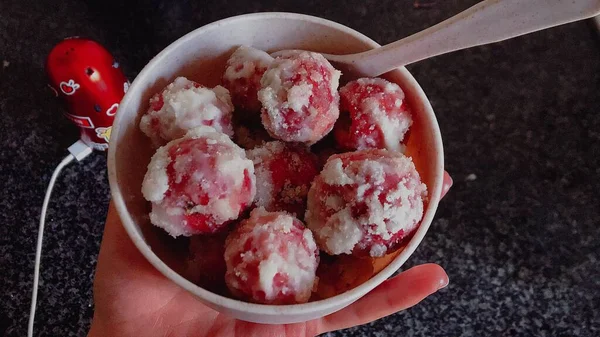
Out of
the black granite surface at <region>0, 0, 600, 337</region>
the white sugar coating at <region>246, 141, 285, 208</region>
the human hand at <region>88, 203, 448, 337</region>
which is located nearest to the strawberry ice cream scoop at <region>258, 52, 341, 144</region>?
the white sugar coating at <region>246, 141, 285, 208</region>

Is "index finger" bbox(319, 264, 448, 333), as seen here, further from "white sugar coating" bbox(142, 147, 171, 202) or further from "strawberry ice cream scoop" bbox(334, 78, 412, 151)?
"white sugar coating" bbox(142, 147, 171, 202)

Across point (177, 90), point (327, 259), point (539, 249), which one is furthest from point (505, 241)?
point (177, 90)

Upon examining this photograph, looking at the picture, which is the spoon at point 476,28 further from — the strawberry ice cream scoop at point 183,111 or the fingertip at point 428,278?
the fingertip at point 428,278

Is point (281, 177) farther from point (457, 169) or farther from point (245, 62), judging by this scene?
point (457, 169)

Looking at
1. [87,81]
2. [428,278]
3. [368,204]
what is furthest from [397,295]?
[87,81]

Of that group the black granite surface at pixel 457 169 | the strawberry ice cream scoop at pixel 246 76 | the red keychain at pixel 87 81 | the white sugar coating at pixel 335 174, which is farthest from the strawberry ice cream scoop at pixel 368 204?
the red keychain at pixel 87 81

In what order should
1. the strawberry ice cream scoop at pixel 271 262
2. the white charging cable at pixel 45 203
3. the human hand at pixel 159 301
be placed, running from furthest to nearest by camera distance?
the white charging cable at pixel 45 203, the human hand at pixel 159 301, the strawberry ice cream scoop at pixel 271 262
